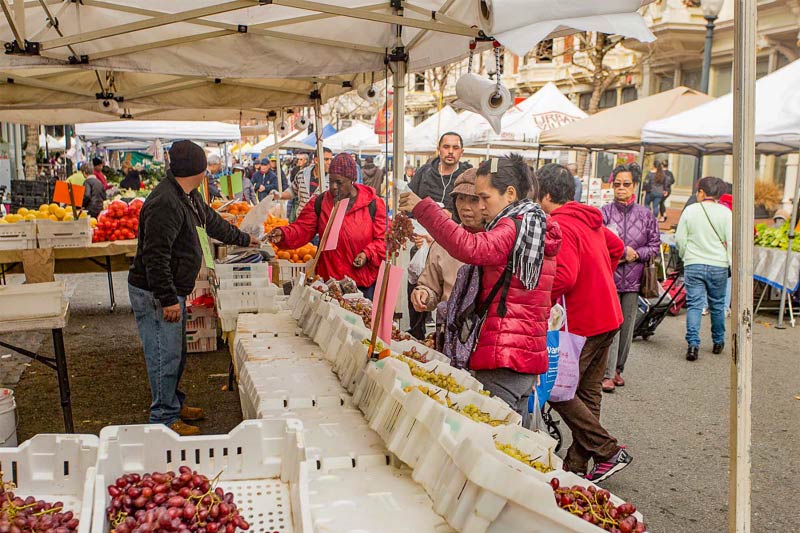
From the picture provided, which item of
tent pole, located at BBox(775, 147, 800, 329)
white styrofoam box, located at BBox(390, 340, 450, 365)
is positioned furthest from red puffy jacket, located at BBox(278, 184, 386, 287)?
tent pole, located at BBox(775, 147, 800, 329)

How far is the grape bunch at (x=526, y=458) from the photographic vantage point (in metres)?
2.22

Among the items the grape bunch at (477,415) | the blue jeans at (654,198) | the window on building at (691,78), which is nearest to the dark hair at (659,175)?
the blue jeans at (654,198)

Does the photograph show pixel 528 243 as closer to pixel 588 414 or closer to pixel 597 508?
pixel 597 508

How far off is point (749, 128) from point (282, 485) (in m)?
1.94

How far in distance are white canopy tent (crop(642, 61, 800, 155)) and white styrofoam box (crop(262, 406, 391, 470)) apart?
755 cm

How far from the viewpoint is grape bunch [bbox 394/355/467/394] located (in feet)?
9.37

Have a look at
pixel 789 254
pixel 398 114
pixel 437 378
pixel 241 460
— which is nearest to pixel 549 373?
pixel 437 378

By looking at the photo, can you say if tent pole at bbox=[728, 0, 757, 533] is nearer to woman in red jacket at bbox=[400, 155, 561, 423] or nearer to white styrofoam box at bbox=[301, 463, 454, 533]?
woman in red jacket at bbox=[400, 155, 561, 423]

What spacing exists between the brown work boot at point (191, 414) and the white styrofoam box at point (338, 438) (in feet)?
8.60

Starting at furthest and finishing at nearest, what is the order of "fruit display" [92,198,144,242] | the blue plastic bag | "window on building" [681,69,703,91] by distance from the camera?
"window on building" [681,69,703,91] → "fruit display" [92,198,144,242] → the blue plastic bag

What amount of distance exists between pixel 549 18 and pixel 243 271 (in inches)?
146

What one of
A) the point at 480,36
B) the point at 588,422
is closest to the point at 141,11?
the point at 480,36

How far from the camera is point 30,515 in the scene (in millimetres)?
2055

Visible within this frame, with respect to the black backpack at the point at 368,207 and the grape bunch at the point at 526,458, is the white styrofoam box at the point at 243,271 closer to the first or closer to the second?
the black backpack at the point at 368,207
